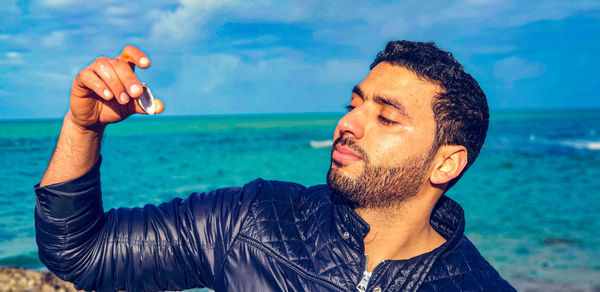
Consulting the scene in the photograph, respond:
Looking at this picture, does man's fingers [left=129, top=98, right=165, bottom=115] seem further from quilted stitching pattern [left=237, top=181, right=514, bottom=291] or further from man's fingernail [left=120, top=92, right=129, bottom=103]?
quilted stitching pattern [left=237, top=181, right=514, bottom=291]

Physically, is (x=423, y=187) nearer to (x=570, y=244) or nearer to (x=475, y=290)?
(x=475, y=290)

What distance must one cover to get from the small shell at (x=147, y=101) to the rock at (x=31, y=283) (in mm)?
3961

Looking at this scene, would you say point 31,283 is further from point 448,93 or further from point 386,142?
point 448,93

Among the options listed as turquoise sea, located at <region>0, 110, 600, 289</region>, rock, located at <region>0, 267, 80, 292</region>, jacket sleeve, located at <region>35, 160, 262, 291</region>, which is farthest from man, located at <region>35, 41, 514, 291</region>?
turquoise sea, located at <region>0, 110, 600, 289</region>

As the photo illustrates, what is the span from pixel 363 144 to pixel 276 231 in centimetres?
61

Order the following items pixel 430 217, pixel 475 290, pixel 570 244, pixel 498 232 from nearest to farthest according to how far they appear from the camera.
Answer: pixel 475 290
pixel 430 217
pixel 570 244
pixel 498 232

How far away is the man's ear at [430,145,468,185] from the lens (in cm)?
250

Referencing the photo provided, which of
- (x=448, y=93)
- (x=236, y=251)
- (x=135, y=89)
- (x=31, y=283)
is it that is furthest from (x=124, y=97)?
(x=31, y=283)

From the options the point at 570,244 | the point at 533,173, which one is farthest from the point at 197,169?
the point at 570,244

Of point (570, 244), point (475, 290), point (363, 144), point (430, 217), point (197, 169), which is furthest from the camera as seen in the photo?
point (197, 169)

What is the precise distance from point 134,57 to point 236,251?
3.21ft

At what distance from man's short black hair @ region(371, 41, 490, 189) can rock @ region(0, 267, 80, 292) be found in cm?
424

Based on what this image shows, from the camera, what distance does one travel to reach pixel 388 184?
2322mm

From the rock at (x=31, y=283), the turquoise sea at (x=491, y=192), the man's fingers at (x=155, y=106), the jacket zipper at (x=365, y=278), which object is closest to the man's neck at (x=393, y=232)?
the jacket zipper at (x=365, y=278)
